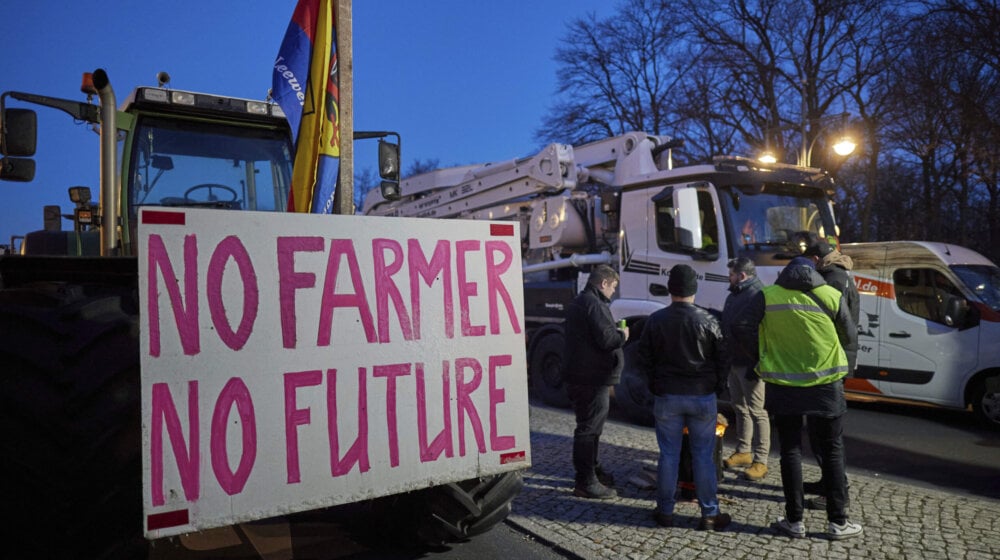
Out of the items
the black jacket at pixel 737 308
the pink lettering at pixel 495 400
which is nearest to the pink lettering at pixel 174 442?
the pink lettering at pixel 495 400

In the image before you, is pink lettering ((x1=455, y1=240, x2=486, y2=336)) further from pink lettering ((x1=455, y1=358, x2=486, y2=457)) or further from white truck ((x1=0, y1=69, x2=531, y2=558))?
pink lettering ((x1=455, y1=358, x2=486, y2=457))

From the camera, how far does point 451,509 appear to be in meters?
3.48

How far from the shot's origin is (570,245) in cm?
941

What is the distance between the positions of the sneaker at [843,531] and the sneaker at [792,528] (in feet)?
0.54

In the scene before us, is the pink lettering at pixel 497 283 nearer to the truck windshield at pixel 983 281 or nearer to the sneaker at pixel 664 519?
the sneaker at pixel 664 519

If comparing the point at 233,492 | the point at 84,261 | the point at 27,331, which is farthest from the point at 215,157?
the point at 233,492

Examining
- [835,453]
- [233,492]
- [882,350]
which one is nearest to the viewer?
[233,492]

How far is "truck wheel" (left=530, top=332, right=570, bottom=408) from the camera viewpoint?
30.5 feet

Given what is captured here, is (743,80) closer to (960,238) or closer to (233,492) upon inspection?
(960,238)

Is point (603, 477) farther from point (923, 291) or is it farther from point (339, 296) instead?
point (923, 291)

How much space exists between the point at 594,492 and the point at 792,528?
1379mm

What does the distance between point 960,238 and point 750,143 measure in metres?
9.22

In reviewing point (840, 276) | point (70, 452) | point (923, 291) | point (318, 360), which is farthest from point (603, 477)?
point (923, 291)

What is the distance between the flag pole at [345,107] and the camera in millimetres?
3684
